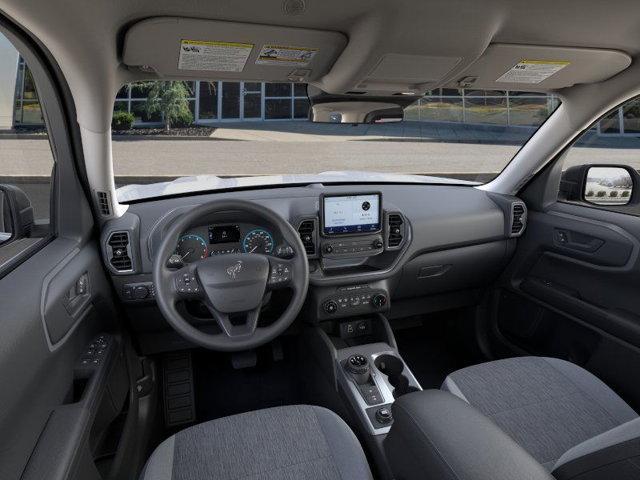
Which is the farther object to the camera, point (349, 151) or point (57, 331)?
point (349, 151)

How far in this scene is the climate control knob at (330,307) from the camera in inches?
99.3

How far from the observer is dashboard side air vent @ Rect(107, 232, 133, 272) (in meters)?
2.09

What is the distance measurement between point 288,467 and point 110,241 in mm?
1284

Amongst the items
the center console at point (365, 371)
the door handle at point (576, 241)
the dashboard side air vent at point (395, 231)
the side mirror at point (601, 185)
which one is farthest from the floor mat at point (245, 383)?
the side mirror at point (601, 185)

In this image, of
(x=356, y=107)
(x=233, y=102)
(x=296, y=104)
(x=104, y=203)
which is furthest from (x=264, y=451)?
(x=233, y=102)

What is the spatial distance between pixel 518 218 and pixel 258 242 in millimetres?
1689

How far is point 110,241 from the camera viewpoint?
2.09 meters

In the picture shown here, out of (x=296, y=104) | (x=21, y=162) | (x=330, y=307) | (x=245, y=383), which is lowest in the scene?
(x=245, y=383)

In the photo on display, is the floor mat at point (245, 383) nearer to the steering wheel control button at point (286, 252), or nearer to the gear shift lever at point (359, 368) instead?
the gear shift lever at point (359, 368)

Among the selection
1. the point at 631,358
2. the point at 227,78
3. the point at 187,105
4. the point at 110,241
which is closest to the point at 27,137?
the point at 110,241

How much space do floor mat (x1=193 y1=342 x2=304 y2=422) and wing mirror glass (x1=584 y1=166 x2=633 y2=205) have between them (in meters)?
2.04

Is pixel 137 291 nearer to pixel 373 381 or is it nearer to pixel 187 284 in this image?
pixel 187 284

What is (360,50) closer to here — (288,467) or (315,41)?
(315,41)

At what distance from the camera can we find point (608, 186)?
101 inches
